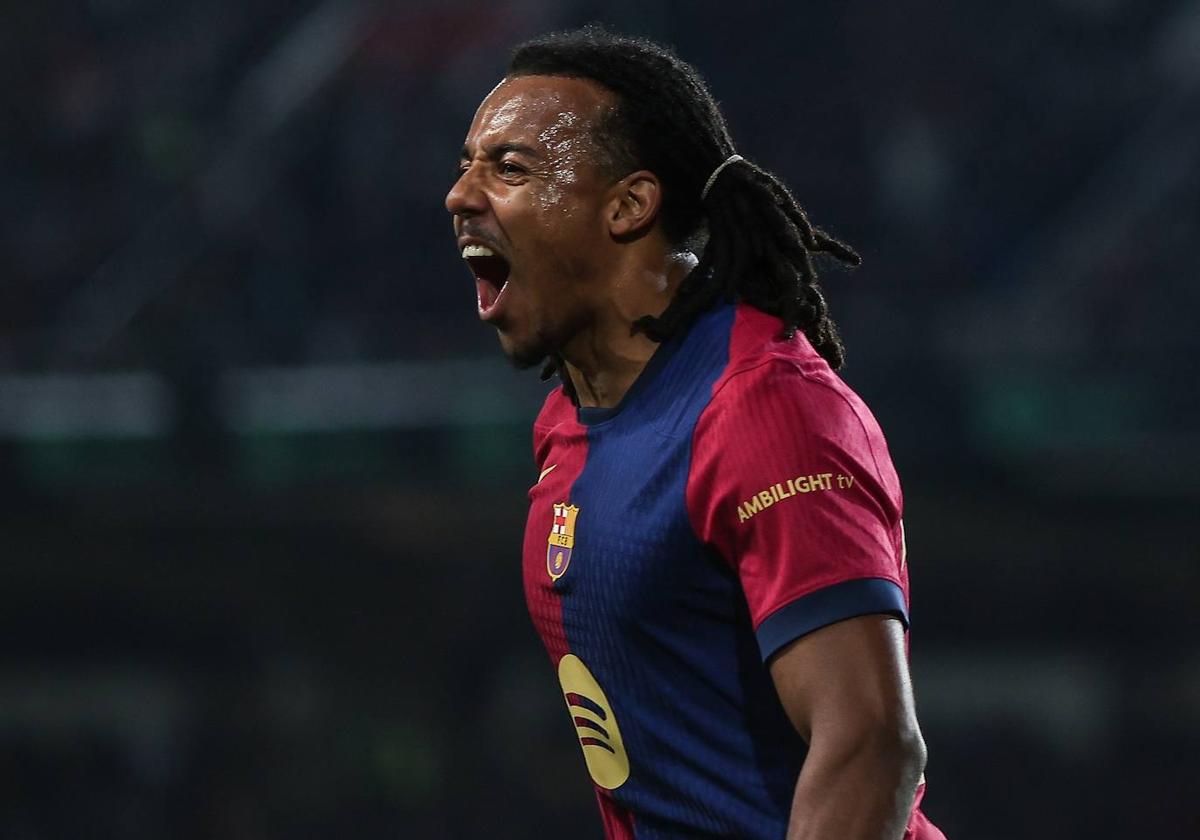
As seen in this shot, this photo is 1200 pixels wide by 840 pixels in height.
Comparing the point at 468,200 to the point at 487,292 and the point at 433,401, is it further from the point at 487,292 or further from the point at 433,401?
the point at 433,401

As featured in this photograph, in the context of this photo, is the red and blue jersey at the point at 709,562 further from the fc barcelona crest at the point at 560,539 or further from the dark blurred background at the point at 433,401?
the dark blurred background at the point at 433,401

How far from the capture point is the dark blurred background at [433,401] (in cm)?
675

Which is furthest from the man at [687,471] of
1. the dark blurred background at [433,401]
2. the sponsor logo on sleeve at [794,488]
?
the dark blurred background at [433,401]

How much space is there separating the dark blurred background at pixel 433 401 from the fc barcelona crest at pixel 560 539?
13.1ft

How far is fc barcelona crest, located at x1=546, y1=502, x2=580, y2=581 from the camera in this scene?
6.84 feet

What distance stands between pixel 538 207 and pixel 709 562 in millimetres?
491

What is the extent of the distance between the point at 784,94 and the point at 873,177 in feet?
3.52

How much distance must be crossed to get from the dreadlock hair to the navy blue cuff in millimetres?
436

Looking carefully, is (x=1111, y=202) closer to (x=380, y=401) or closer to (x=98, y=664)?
(x=380, y=401)

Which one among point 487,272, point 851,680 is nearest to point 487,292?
point 487,272

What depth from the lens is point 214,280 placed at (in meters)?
9.63

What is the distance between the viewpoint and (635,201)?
6.96 feet

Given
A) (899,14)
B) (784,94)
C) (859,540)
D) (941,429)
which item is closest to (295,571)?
(941,429)

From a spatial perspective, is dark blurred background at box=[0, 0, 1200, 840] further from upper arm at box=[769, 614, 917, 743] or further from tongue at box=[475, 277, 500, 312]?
upper arm at box=[769, 614, 917, 743]
